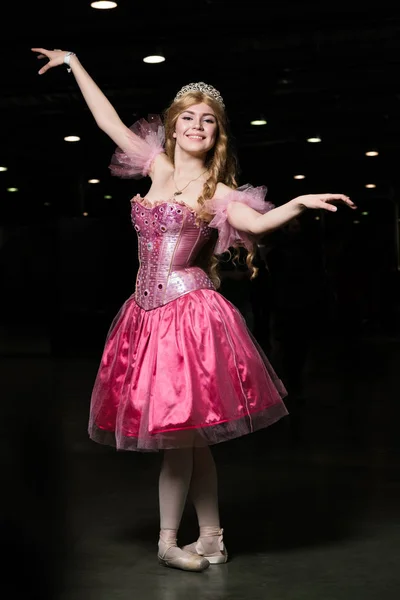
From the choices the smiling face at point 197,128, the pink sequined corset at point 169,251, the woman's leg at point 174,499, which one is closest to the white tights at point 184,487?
the woman's leg at point 174,499


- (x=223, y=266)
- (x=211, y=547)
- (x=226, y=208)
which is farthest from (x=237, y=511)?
(x=223, y=266)

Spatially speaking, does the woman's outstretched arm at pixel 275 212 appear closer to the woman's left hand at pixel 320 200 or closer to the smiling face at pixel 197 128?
the woman's left hand at pixel 320 200

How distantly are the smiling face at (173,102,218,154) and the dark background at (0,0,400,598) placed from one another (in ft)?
4.27

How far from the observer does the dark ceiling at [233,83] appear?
Result: 662cm

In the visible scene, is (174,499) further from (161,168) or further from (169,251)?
(161,168)

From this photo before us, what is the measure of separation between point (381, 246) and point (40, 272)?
355 cm

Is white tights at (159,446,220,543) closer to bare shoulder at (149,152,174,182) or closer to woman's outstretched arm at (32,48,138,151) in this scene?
bare shoulder at (149,152,174,182)

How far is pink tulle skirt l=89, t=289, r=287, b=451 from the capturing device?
290 cm

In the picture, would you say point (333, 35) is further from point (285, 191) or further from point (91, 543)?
point (91, 543)

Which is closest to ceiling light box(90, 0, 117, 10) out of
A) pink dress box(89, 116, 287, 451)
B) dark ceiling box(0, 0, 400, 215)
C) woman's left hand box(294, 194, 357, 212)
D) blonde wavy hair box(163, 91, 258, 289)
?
dark ceiling box(0, 0, 400, 215)

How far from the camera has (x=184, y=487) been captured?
9.88 feet

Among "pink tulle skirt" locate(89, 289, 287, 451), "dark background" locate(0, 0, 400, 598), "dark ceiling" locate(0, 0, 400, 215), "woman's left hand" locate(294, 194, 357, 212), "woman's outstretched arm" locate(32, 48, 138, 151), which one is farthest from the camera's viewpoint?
"dark ceiling" locate(0, 0, 400, 215)

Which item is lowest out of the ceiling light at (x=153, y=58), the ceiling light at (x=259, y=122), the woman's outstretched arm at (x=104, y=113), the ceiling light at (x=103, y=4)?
the woman's outstretched arm at (x=104, y=113)

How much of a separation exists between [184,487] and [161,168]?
3.28 feet
